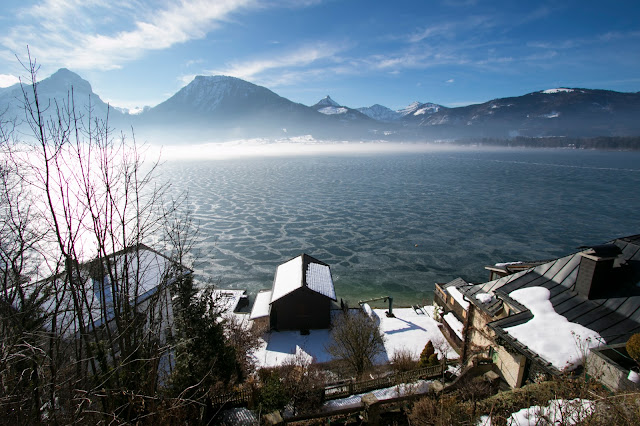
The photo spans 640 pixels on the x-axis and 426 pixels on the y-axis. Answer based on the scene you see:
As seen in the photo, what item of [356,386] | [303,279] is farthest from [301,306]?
[356,386]

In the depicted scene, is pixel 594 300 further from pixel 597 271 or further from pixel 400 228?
pixel 400 228

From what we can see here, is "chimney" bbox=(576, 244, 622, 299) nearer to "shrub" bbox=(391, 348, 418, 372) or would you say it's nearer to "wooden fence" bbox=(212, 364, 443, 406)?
"wooden fence" bbox=(212, 364, 443, 406)

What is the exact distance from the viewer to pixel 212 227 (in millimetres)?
70438

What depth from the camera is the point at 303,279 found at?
27.9 meters

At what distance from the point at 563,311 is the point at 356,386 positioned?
10534 millimetres

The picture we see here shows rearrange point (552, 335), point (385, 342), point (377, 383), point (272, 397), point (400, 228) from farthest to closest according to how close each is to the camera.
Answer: point (400, 228) < point (385, 342) < point (377, 383) < point (272, 397) < point (552, 335)

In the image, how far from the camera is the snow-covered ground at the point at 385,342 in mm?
23234

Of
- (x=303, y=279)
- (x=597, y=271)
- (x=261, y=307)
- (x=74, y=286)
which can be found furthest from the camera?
(x=261, y=307)

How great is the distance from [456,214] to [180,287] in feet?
246

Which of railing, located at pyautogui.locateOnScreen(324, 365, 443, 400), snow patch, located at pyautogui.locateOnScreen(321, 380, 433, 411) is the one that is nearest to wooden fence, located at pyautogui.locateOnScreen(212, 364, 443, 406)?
railing, located at pyautogui.locateOnScreen(324, 365, 443, 400)

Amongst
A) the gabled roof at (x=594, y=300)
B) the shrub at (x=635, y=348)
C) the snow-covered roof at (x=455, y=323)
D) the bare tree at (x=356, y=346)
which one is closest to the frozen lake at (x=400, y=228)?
the snow-covered roof at (x=455, y=323)

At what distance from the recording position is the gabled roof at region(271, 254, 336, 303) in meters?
27.4

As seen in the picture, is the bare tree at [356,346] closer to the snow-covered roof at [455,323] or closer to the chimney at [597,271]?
the snow-covered roof at [455,323]

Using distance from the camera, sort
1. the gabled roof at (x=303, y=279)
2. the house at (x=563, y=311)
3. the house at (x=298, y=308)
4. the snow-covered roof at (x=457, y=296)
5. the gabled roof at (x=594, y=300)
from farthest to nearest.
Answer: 1. the gabled roof at (x=303, y=279)
2. the house at (x=298, y=308)
3. the snow-covered roof at (x=457, y=296)
4. the gabled roof at (x=594, y=300)
5. the house at (x=563, y=311)
